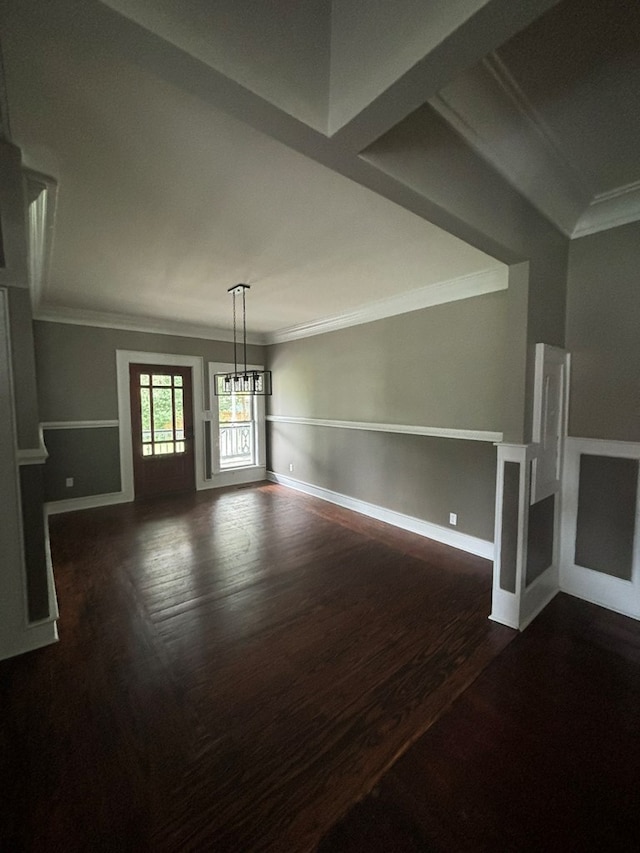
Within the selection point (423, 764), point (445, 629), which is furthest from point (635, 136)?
point (423, 764)

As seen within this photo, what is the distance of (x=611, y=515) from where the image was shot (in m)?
2.22

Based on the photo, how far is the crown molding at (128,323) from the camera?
162 inches

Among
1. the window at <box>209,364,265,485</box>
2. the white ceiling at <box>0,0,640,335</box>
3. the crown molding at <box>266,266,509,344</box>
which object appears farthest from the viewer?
the window at <box>209,364,265,485</box>

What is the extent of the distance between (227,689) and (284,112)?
2.37m

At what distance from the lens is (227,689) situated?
1.69 metres

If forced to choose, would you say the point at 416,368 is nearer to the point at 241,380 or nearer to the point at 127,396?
the point at 241,380

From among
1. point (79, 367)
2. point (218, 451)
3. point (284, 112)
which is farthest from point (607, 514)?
A: point (79, 367)

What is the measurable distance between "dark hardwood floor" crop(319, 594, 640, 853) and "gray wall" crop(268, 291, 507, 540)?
1.40 meters

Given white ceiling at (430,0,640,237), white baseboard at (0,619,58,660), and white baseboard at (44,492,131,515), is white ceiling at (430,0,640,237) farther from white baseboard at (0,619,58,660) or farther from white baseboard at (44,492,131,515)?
white baseboard at (44,492,131,515)

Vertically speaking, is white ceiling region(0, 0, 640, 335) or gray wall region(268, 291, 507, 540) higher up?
white ceiling region(0, 0, 640, 335)

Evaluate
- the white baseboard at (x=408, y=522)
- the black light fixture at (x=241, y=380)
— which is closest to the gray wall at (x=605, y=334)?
the white baseboard at (x=408, y=522)

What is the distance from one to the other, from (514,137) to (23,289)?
8.12 feet

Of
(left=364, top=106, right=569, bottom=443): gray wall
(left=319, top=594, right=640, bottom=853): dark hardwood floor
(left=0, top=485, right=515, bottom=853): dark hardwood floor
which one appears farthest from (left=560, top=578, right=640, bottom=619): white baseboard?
(left=364, top=106, right=569, bottom=443): gray wall

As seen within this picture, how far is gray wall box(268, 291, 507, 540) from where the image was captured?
308 cm
